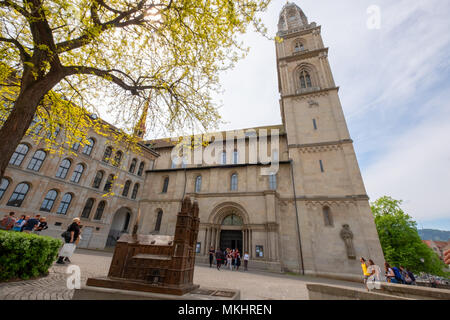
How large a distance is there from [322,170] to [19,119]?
20.2m

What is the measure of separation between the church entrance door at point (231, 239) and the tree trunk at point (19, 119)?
54.4 feet

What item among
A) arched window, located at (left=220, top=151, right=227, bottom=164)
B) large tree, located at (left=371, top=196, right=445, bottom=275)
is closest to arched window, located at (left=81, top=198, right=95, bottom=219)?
arched window, located at (left=220, top=151, right=227, bottom=164)

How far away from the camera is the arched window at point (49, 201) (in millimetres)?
16800

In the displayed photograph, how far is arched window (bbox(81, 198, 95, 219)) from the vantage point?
19484 mm

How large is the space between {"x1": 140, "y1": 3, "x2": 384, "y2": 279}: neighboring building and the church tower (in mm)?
75

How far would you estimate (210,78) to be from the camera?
24.3 ft

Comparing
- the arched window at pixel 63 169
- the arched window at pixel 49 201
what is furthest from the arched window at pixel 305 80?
the arched window at pixel 49 201

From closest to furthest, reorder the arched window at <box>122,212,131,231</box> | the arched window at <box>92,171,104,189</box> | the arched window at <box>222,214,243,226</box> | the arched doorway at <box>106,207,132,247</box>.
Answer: the arched window at <box>222,214,243,226</box> < the arched window at <box>92,171,104,189</box> < the arched doorway at <box>106,207,132,247</box> < the arched window at <box>122,212,131,231</box>

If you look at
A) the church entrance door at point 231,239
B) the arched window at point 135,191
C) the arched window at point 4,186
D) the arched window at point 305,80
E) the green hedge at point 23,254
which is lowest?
the green hedge at point 23,254

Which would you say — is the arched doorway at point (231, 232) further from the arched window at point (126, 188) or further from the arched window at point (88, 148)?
the arched window at point (88, 148)

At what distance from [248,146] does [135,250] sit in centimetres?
1947

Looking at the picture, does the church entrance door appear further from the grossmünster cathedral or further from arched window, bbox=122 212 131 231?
arched window, bbox=122 212 131 231

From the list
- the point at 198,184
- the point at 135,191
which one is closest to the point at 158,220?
the point at 135,191

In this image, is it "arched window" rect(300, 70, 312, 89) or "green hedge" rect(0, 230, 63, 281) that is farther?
"arched window" rect(300, 70, 312, 89)
